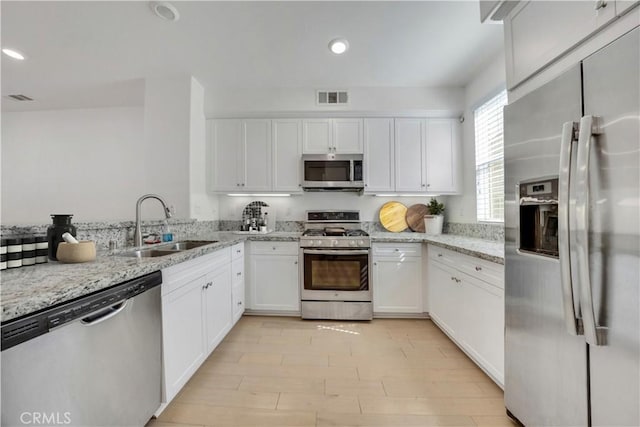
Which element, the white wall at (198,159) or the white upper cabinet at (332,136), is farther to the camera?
the white upper cabinet at (332,136)

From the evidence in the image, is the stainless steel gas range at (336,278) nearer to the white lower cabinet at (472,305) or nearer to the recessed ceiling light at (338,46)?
the white lower cabinet at (472,305)

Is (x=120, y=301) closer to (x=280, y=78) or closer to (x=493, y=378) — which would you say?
(x=493, y=378)

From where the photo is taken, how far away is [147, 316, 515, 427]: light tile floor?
1.43 m

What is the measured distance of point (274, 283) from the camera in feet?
9.12

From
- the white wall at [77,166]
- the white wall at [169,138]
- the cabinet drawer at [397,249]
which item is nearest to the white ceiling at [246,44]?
the white wall at [169,138]

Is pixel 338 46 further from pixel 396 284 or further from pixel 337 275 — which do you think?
pixel 396 284

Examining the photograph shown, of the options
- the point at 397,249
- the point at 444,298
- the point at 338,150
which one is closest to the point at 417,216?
the point at 397,249

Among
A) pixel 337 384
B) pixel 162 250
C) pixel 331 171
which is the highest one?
pixel 331 171

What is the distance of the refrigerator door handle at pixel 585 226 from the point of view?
86cm

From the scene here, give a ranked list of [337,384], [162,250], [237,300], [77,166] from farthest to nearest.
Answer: [77,166], [237,300], [162,250], [337,384]

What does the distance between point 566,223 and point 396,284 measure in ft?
6.38

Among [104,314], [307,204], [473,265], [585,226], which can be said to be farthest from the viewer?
[307,204]

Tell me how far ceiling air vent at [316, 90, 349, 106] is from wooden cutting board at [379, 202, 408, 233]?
4.71 ft

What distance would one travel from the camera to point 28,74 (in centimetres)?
276
